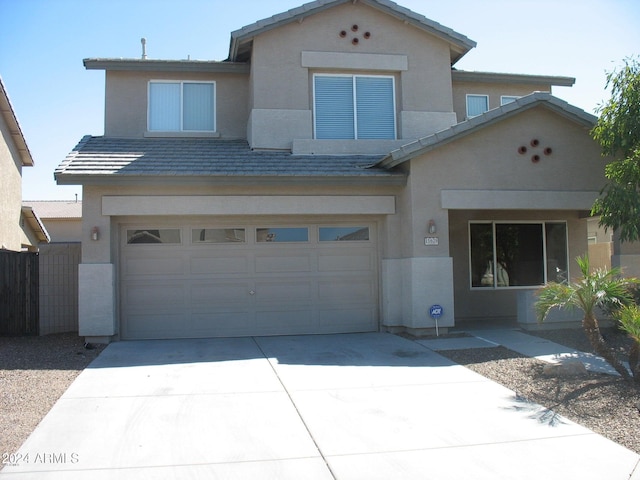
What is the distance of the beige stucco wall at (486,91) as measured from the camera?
15.7 m

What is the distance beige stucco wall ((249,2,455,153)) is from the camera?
44.1 feet

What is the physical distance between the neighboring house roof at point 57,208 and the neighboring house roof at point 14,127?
12.5m

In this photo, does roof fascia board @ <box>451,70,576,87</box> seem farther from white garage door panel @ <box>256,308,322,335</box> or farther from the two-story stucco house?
white garage door panel @ <box>256,308,322,335</box>

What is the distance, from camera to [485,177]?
464 inches

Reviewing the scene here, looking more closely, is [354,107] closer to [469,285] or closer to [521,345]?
[469,285]

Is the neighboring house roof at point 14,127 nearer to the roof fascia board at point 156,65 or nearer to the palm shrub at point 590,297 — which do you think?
the roof fascia board at point 156,65

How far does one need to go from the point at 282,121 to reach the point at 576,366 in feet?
26.3

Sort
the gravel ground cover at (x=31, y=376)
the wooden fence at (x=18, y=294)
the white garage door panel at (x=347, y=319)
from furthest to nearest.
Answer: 1. the wooden fence at (x=18, y=294)
2. the white garage door panel at (x=347, y=319)
3. the gravel ground cover at (x=31, y=376)

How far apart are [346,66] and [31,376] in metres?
9.22

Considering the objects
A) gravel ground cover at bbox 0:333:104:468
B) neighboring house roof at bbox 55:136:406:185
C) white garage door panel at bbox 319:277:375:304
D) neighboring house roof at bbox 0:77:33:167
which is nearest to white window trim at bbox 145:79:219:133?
neighboring house roof at bbox 55:136:406:185

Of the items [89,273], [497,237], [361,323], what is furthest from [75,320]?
[497,237]

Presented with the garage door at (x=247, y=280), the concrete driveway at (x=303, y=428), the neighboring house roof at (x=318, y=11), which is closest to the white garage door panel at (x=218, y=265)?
the garage door at (x=247, y=280)

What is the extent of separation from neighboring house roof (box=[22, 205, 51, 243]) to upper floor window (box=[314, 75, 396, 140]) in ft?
39.6

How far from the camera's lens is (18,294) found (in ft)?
41.1
